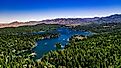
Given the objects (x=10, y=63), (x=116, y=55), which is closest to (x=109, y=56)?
(x=116, y=55)

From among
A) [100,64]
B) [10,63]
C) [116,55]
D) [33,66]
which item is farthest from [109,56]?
[10,63]

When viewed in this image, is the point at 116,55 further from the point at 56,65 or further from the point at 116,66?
the point at 56,65

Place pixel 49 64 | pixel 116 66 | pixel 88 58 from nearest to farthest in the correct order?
pixel 116 66 → pixel 49 64 → pixel 88 58

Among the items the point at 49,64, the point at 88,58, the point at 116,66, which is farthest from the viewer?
the point at 88,58

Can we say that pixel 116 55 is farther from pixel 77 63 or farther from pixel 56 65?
pixel 56 65

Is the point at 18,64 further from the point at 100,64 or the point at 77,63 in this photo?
the point at 100,64

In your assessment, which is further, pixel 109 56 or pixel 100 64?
pixel 109 56

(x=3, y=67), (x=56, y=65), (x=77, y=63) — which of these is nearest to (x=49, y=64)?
(x=56, y=65)

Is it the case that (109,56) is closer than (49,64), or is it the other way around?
(49,64)
